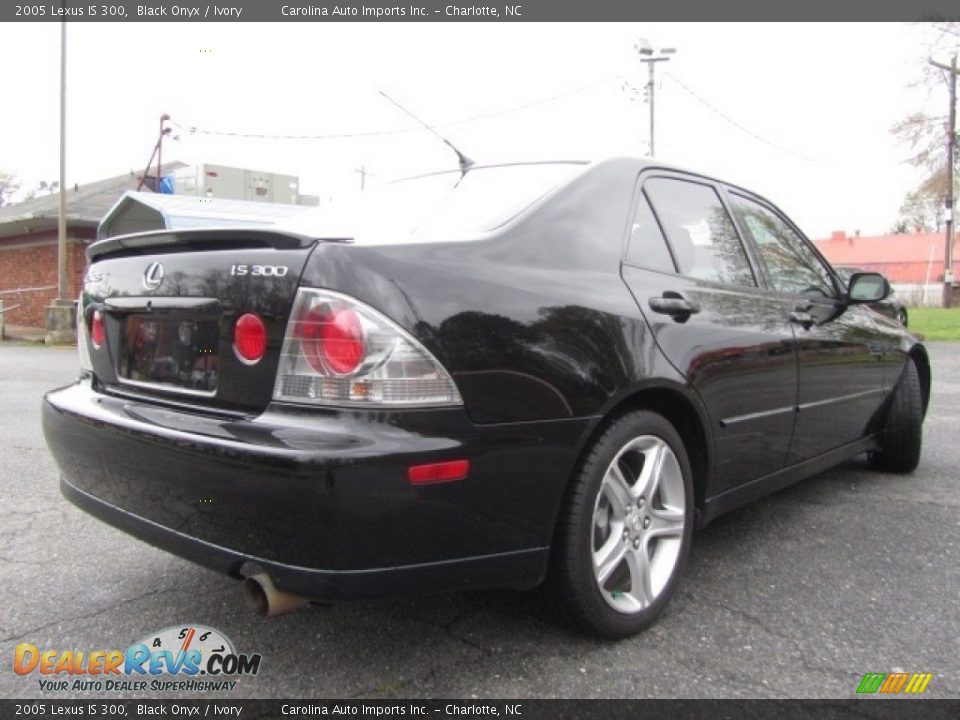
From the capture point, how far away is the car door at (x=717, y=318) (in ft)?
8.34

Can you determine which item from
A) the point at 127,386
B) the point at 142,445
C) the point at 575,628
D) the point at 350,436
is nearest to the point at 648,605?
the point at 575,628

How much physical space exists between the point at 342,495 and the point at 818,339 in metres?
2.44

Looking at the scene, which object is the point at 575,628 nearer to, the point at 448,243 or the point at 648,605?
the point at 648,605

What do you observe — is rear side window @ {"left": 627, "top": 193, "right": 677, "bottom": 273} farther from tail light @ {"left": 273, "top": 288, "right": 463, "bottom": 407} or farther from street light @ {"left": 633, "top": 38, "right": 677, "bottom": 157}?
street light @ {"left": 633, "top": 38, "right": 677, "bottom": 157}

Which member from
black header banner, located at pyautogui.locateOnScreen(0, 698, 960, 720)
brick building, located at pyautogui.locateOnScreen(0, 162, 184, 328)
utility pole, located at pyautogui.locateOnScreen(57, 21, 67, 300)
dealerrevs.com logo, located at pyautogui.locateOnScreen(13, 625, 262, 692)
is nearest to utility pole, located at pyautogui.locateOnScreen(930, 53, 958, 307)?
utility pole, located at pyautogui.locateOnScreen(57, 21, 67, 300)

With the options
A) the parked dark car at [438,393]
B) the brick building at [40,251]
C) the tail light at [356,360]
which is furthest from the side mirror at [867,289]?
the brick building at [40,251]

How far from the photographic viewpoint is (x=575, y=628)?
90.2 inches

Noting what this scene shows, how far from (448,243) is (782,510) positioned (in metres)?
2.56

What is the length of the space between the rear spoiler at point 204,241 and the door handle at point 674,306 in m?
1.07

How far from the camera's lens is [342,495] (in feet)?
5.67

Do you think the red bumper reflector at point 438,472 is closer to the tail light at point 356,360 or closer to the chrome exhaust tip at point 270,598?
the tail light at point 356,360

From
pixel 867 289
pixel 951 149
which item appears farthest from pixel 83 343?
pixel 951 149

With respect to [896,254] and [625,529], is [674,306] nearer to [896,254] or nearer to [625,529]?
[625,529]

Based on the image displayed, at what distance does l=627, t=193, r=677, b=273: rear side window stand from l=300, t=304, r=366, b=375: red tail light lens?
1061mm
